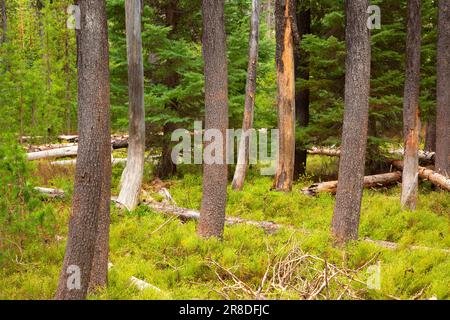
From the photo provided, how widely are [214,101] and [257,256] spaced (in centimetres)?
292

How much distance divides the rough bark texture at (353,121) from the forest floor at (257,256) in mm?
486

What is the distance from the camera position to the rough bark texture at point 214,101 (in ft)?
27.4

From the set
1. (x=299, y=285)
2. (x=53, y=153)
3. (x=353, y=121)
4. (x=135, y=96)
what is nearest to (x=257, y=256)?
(x=299, y=285)

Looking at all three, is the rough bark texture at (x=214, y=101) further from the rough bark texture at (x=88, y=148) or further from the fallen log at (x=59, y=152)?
the fallen log at (x=59, y=152)

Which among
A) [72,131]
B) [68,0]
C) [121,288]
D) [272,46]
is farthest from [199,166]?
[68,0]

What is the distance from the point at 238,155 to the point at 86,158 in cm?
853

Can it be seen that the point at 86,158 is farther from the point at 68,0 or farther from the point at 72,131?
the point at 68,0

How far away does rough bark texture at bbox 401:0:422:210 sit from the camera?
11164 mm

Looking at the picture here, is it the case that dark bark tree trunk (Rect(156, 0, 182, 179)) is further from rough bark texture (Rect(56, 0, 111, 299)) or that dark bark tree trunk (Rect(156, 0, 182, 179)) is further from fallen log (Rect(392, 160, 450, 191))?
rough bark texture (Rect(56, 0, 111, 299))

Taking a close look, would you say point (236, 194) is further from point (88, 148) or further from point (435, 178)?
point (88, 148)

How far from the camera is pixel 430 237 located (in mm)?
9648

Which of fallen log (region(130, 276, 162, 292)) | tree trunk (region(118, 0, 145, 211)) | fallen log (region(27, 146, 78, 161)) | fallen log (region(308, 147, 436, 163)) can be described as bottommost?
fallen log (region(130, 276, 162, 292))

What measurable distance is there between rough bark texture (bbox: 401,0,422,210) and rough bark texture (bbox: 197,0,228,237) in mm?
5292

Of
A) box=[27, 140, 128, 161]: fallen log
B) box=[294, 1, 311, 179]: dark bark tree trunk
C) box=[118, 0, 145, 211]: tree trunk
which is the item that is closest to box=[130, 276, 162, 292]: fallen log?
box=[118, 0, 145, 211]: tree trunk
